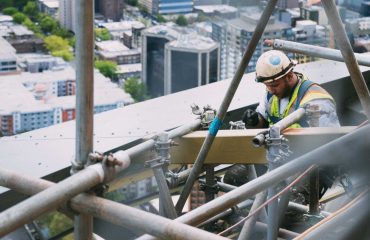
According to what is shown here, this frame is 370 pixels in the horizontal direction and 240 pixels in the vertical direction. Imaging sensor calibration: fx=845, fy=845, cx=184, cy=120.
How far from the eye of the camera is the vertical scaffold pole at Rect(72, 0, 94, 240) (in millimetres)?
1181

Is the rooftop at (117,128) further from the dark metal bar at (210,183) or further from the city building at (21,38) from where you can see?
the city building at (21,38)

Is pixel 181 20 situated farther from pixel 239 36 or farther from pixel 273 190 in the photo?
pixel 273 190

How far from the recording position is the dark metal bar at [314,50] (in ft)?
6.69

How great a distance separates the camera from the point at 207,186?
212 centimetres

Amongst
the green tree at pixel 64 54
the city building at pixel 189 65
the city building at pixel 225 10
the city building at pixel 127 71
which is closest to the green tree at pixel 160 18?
the city building at pixel 127 71

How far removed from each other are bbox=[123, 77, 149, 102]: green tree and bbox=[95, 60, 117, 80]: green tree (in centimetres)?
56

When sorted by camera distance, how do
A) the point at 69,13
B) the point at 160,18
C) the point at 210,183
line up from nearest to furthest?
the point at 210,183
the point at 69,13
the point at 160,18

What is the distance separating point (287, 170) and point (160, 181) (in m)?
0.34

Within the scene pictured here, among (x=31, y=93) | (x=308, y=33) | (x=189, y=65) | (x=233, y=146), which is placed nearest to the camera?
(x=233, y=146)

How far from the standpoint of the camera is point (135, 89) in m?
14.8

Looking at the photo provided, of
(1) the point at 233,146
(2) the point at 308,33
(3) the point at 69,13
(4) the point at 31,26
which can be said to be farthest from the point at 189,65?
(4) the point at 31,26

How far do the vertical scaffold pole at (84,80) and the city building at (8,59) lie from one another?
13911mm

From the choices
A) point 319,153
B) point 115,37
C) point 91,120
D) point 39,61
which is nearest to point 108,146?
point 319,153

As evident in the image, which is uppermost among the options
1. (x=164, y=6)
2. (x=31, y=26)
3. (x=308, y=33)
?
(x=308, y=33)
